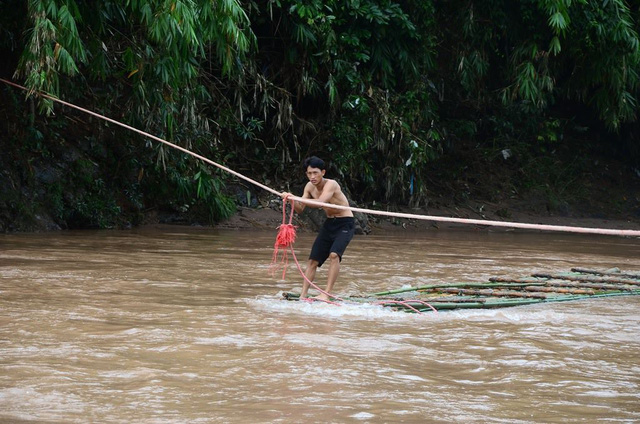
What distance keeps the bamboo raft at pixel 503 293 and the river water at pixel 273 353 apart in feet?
0.47

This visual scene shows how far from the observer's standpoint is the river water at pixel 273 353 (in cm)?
398

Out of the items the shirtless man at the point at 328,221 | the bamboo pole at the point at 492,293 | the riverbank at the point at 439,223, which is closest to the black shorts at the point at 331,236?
the shirtless man at the point at 328,221

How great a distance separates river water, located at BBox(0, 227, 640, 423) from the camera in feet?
13.1

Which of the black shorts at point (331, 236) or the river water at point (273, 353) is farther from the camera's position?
the black shorts at point (331, 236)

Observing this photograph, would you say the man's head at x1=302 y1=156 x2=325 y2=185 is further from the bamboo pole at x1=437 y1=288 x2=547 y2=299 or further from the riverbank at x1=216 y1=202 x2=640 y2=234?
the riverbank at x1=216 y1=202 x2=640 y2=234

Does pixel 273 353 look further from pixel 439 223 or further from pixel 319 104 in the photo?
pixel 439 223

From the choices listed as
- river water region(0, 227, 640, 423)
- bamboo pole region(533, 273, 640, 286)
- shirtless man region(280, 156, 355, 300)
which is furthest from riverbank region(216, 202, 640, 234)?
shirtless man region(280, 156, 355, 300)

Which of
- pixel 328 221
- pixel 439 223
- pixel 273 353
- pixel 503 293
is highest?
pixel 328 221

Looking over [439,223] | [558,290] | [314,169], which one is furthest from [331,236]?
[439,223]

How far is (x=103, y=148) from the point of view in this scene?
14273mm

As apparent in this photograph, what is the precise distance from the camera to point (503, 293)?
25.1 ft

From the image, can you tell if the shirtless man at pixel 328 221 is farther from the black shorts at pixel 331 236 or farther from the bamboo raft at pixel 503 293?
the bamboo raft at pixel 503 293

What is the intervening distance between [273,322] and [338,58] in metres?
9.75

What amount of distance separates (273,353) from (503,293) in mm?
3130
